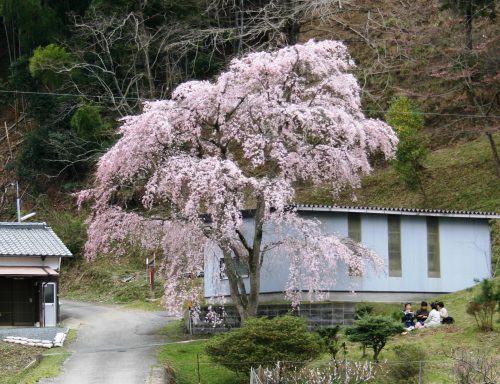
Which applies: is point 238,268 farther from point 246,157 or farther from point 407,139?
point 407,139

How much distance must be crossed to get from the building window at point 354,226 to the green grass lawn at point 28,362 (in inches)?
360

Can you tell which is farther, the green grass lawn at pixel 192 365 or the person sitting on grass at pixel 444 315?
the person sitting on grass at pixel 444 315

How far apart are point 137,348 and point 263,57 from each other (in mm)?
8819

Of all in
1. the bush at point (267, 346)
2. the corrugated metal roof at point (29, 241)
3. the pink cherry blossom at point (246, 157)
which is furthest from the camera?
the corrugated metal roof at point (29, 241)

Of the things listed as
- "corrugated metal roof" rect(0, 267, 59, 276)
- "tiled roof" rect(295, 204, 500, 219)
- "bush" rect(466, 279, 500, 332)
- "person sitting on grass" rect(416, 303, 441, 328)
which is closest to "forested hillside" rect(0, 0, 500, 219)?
"tiled roof" rect(295, 204, 500, 219)

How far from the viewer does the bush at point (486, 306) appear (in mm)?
21472

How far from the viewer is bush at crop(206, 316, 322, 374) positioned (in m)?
20.2

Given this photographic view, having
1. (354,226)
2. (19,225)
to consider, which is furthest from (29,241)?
(354,226)

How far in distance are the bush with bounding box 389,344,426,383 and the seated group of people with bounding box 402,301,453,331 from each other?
4.48 metres

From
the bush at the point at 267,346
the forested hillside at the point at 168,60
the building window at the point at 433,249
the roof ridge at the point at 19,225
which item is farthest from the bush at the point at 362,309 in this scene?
the roof ridge at the point at 19,225

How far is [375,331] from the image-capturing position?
20.7 meters

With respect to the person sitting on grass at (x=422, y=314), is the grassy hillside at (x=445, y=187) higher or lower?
higher

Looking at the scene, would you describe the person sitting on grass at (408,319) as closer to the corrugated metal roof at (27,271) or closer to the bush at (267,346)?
the bush at (267,346)

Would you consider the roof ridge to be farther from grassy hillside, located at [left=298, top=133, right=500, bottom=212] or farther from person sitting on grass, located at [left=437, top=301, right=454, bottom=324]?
person sitting on grass, located at [left=437, top=301, right=454, bottom=324]
